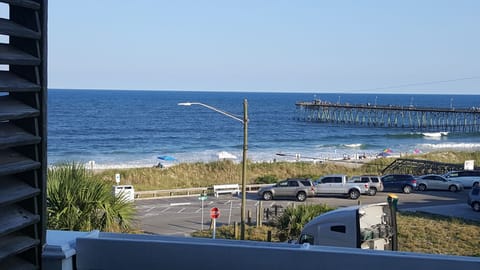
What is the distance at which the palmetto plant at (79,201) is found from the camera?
859cm

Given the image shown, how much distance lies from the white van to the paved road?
8.01 ft

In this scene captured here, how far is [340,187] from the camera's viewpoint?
3862 cm

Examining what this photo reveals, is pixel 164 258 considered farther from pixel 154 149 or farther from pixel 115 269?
pixel 154 149

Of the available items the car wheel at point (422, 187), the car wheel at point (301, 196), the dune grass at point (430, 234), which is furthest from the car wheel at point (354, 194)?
the dune grass at point (430, 234)

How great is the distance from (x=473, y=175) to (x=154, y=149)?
152 feet

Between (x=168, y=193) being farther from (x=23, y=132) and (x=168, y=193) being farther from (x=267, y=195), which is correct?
(x=23, y=132)

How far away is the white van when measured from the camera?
43812 millimetres

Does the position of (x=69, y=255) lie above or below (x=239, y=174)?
above

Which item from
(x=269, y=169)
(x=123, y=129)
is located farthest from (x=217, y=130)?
(x=269, y=169)

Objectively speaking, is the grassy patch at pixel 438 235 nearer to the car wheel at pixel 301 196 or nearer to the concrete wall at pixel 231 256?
the car wheel at pixel 301 196

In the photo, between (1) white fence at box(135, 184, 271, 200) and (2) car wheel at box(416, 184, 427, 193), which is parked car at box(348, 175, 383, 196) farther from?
(1) white fence at box(135, 184, 271, 200)

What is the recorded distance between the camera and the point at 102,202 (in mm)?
9367

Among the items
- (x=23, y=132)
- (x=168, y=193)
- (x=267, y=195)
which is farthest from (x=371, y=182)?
(x=23, y=132)

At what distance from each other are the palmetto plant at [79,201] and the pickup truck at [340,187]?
2964cm
